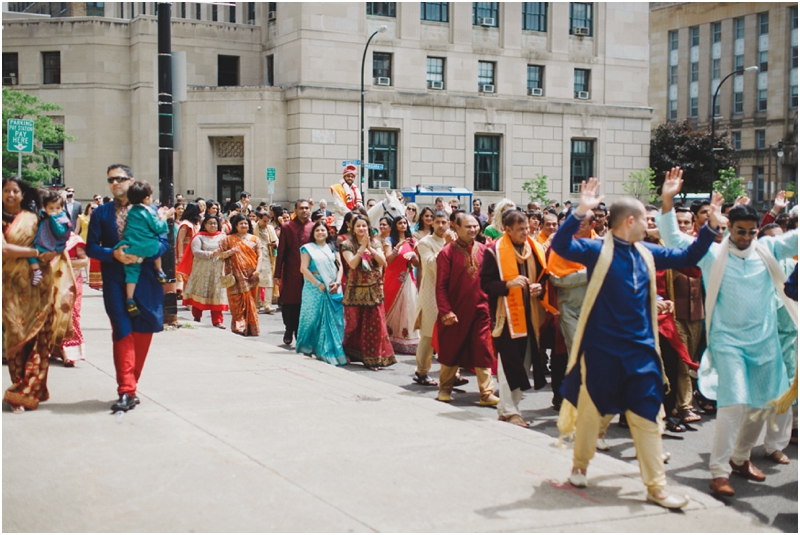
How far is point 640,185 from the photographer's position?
4750cm

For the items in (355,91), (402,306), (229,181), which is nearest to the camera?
(402,306)

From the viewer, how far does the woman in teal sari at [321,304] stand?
36.0 ft

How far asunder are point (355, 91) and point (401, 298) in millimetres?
29813

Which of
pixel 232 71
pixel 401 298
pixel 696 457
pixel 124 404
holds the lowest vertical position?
pixel 696 457

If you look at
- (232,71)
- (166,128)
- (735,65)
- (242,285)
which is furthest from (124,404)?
(735,65)

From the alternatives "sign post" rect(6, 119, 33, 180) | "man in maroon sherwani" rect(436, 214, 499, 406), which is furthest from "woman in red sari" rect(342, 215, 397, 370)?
"sign post" rect(6, 119, 33, 180)

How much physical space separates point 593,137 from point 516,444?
4192cm

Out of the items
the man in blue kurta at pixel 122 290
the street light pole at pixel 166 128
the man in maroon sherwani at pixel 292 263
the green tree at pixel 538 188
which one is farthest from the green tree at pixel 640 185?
the man in blue kurta at pixel 122 290

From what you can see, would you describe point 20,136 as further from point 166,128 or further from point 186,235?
point 166,128

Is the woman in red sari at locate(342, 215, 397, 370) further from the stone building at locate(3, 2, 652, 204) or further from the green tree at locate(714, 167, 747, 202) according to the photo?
the green tree at locate(714, 167, 747, 202)

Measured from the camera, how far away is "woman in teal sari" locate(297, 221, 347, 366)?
11.0m

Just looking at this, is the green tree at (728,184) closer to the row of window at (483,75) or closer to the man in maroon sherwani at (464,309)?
the row of window at (483,75)

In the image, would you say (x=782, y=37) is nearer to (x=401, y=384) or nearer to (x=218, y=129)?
(x=218, y=129)

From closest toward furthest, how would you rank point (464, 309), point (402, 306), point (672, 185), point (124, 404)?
1. point (672, 185)
2. point (124, 404)
3. point (464, 309)
4. point (402, 306)
